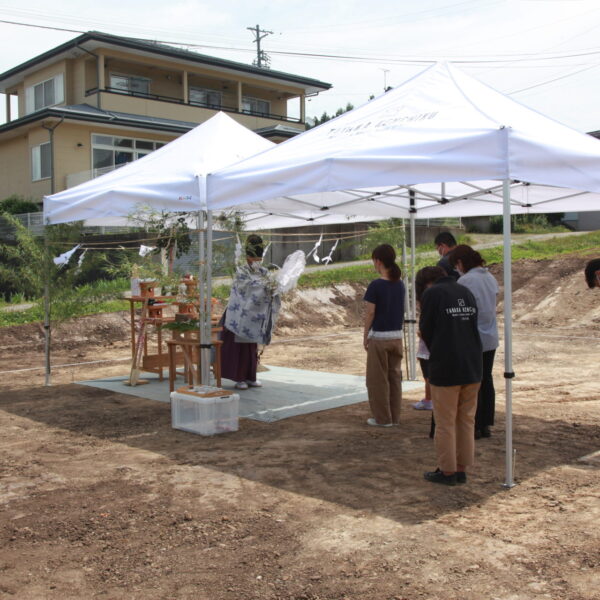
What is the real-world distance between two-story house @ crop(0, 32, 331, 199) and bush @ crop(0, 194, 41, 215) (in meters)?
0.81

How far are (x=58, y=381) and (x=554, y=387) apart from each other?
636 centimetres

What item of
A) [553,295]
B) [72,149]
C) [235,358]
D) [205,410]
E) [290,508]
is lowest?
[290,508]

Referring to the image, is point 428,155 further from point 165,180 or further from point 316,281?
point 316,281

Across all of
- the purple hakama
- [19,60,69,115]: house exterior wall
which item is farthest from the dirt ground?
[19,60,69,115]: house exterior wall

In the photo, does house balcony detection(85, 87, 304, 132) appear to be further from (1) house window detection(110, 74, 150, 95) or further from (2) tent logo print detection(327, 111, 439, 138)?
(2) tent logo print detection(327, 111, 439, 138)

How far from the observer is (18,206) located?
23.2 meters

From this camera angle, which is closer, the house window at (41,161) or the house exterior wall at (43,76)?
the house window at (41,161)

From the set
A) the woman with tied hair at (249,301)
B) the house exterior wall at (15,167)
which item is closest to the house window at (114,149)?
the house exterior wall at (15,167)

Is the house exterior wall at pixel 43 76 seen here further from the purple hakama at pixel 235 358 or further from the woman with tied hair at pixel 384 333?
the woman with tied hair at pixel 384 333

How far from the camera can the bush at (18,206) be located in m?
23.1

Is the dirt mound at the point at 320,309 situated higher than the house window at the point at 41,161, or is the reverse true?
the house window at the point at 41,161

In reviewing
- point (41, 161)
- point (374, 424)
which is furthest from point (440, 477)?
point (41, 161)

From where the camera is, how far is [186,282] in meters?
8.24

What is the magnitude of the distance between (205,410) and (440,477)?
2.35 m
